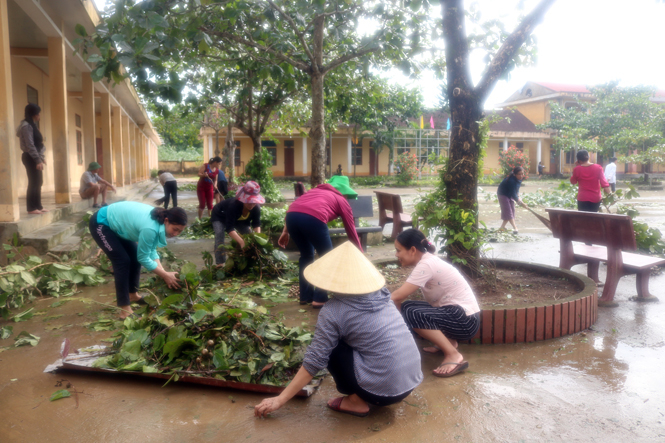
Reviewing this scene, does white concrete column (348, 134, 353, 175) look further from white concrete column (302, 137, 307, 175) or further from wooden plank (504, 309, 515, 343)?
wooden plank (504, 309, 515, 343)

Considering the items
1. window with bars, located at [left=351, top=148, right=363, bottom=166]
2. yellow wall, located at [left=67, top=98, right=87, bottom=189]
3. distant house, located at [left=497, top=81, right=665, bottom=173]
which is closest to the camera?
yellow wall, located at [left=67, top=98, right=87, bottom=189]

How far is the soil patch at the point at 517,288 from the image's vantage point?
15.1 ft

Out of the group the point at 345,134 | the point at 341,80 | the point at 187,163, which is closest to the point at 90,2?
the point at 341,80

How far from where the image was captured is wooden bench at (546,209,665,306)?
200 inches

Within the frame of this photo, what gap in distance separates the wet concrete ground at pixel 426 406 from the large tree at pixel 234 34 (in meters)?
2.58

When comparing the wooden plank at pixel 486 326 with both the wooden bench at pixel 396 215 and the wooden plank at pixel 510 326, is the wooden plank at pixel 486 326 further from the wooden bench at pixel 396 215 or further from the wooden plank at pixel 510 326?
the wooden bench at pixel 396 215

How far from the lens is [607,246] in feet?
17.3

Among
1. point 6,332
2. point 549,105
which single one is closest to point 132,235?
point 6,332

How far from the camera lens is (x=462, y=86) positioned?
4941 mm

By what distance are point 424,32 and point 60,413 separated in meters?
7.53

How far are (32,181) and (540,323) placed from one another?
6.87 metres

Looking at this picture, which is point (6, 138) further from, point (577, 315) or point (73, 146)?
point (73, 146)

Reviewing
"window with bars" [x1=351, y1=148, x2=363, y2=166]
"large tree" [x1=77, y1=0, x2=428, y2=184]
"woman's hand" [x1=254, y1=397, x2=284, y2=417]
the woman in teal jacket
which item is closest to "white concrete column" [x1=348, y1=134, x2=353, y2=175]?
"window with bars" [x1=351, y1=148, x2=363, y2=166]

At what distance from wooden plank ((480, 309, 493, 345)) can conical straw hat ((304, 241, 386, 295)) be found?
5.36 feet
